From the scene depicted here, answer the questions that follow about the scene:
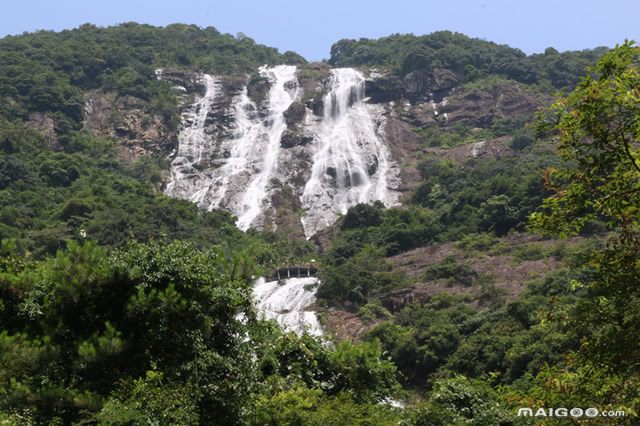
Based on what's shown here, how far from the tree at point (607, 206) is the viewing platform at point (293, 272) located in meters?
40.6

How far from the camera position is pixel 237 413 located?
13.1m

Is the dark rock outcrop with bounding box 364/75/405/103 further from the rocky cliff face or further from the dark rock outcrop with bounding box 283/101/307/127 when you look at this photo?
the dark rock outcrop with bounding box 283/101/307/127

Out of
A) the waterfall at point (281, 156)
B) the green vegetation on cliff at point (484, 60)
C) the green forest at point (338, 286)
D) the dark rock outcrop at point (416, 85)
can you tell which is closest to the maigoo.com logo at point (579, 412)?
the green forest at point (338, 286)

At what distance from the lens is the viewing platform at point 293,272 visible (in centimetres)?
4834

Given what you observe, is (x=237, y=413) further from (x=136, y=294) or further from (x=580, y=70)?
(x=580, y=70)

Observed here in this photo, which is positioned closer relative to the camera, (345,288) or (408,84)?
(345,288)

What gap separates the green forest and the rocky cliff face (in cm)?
258

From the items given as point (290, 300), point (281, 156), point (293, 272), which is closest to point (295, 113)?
point (281, 156)

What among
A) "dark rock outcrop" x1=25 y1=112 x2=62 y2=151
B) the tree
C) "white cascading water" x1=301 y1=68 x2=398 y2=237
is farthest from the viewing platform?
the tree

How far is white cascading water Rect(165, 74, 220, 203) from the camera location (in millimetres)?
71625

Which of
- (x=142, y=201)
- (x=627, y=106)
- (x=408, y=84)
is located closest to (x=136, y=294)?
(x=627, y=106)

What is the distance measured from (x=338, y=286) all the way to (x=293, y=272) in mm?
7016

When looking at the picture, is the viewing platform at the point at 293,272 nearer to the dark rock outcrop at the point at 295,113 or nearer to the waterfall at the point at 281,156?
the waterfall at the point at 281,156

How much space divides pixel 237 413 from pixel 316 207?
54.7 m
